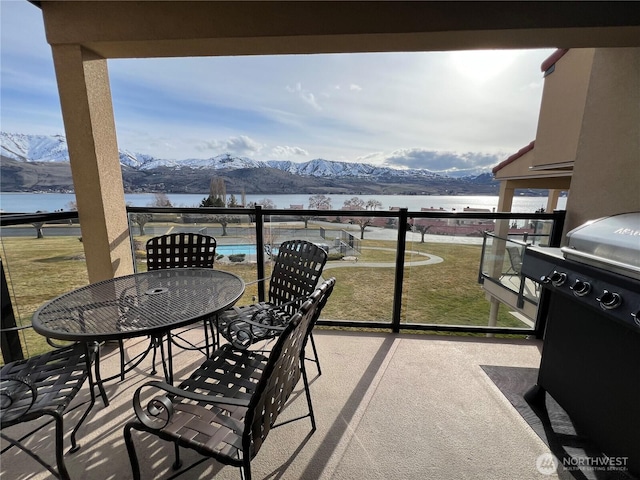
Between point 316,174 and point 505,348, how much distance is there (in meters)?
11.0

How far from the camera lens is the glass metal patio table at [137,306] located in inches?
53.1

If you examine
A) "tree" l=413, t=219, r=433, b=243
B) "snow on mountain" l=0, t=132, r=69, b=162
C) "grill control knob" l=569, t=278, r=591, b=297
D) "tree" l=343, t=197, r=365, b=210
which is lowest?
"grill control knob" l=569, t=278, r=591, b=297

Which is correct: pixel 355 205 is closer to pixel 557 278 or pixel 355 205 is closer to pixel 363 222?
pixel 363 222

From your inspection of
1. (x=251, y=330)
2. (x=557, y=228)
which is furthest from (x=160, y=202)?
(x=557, y=228)

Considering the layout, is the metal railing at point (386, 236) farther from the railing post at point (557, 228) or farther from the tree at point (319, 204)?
the tree at point (319, 204)

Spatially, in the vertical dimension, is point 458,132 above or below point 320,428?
above

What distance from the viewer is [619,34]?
79.8 inches

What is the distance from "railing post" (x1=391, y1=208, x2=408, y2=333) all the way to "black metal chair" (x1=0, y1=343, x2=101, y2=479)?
101 inches

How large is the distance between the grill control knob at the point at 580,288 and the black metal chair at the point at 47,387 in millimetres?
2580

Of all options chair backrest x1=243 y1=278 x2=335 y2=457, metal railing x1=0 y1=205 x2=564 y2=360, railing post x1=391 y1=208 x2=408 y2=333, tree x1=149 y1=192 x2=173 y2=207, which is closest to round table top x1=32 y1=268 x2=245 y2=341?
chair backrest x1=243 y1=278 x2=335 y2=457

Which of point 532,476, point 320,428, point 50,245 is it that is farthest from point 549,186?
point 50,245

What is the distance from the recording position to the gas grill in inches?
50.1

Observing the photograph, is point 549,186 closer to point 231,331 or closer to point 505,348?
point 505,348

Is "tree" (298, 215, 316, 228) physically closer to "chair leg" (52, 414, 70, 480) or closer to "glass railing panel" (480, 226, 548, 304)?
"glass railing panel" (480, 226, 548, 304)
